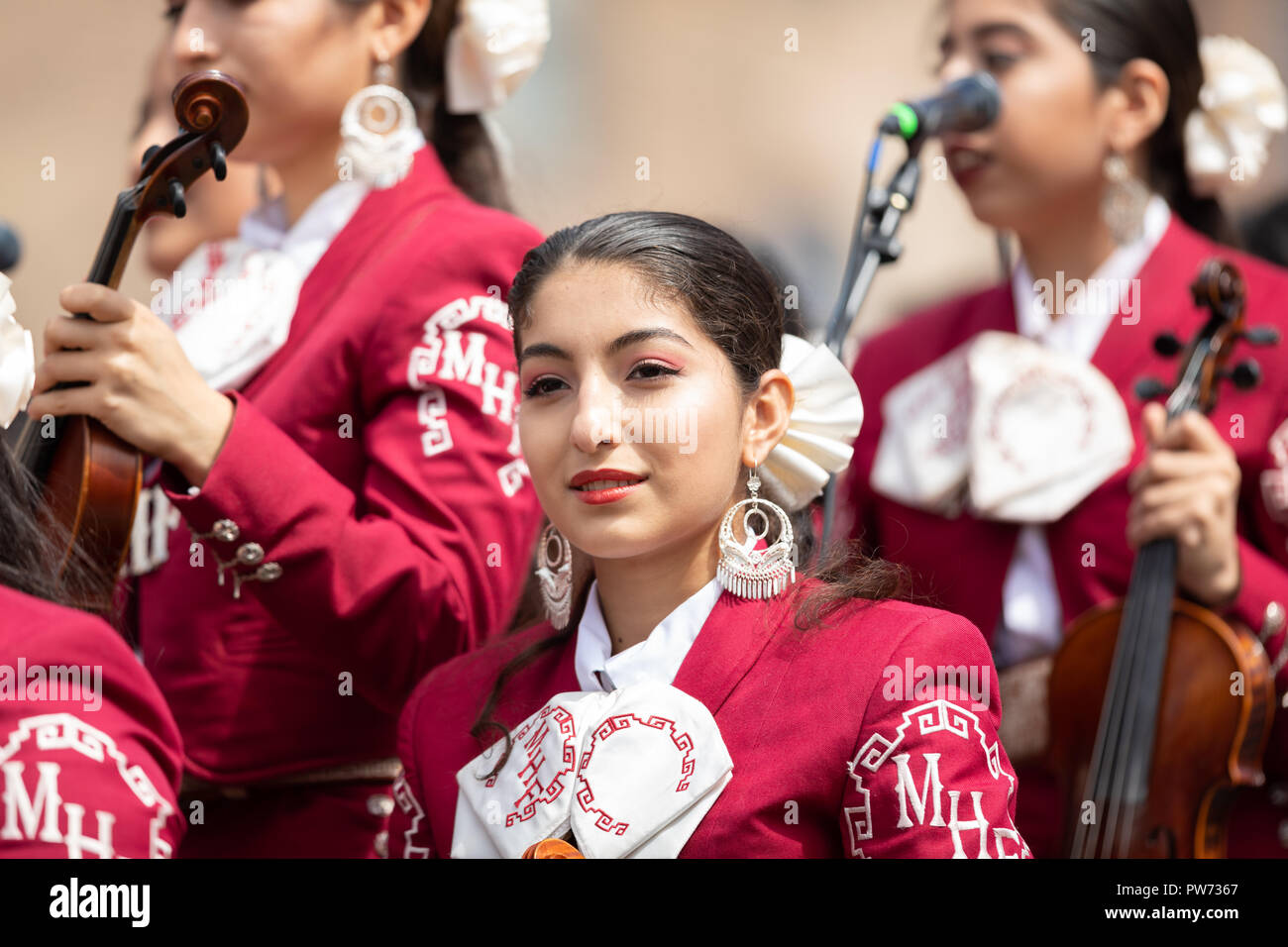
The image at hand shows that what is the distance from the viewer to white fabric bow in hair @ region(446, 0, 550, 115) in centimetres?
250

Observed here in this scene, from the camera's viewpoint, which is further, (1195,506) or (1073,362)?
(1073,362)

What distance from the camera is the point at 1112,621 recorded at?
2471mm

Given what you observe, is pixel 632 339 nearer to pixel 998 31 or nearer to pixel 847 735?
pixel 847 735

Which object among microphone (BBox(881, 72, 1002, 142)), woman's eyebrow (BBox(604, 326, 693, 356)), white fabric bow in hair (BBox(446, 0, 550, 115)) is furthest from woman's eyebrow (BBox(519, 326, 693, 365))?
white fabric bow in hair (BBox(446, 0, 550, 115))

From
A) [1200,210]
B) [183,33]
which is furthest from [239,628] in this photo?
[1200,210]

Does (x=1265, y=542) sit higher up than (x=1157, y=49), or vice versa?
(x=1157, y=49)

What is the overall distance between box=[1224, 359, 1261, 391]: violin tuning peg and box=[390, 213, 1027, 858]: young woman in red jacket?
34.4 inches

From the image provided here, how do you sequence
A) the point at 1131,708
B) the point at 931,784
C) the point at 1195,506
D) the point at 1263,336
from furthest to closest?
the point at 1263,336 < the point at 1195,506 < the point at 1131,708 < the point at 931,784

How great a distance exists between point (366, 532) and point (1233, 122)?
172 cm

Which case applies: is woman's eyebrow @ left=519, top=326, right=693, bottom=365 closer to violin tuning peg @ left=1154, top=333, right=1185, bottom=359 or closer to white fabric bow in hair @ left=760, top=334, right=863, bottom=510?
white fabric bow in hair @ left=760, top=334, right=863, bottom=510

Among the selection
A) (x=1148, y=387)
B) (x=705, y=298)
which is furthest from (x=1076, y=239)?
(x=705, y=298)

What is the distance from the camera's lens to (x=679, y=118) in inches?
186

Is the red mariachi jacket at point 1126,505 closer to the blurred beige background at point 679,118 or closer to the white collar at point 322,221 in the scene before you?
the blurred beige background at point 679,118

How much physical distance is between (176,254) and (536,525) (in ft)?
5.02
